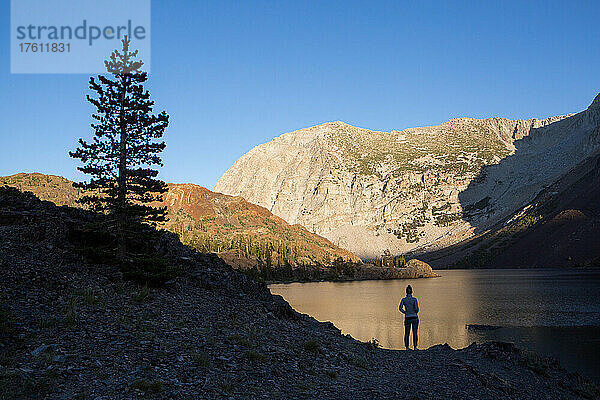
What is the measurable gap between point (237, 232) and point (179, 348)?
12940 centimetres

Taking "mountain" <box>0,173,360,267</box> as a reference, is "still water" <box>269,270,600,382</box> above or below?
below

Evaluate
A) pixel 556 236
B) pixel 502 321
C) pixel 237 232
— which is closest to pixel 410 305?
pixel 502 321

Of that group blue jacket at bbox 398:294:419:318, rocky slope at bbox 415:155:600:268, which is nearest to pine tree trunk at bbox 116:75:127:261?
blue jacket at bbox 398:294:419:318

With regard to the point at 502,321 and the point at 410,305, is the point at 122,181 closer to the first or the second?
the point at 410,305

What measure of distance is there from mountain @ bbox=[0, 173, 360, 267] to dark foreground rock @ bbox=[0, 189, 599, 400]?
86962mm

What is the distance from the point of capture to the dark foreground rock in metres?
10.9

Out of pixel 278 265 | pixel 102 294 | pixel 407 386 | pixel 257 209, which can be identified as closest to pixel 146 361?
pixel 102 294

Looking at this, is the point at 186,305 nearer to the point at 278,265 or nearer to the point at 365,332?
the point at 365,332

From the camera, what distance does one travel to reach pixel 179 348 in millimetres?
13398

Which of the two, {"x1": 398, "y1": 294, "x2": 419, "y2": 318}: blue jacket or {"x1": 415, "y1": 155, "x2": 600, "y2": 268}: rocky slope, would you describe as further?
{"x1": 415, "y1": 155, "x2": 600, "y2": 268}: rocky slope

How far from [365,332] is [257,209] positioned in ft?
454

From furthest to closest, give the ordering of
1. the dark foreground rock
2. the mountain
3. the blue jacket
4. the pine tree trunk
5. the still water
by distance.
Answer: the mountain, the still water, the pine tree trunk, the blue jacket, the dark foreground rock

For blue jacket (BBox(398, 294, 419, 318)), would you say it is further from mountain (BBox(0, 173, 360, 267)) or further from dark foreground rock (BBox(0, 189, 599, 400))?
mountain (BBox(0, 173, 360, 267))

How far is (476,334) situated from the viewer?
113 ft
